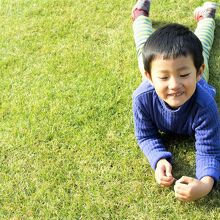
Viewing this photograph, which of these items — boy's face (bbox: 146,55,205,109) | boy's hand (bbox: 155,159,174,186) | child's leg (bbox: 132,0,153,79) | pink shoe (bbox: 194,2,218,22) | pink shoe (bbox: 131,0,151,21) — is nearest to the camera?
boy's face (bbox: 146,55,205,109)

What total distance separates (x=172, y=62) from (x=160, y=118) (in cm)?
46

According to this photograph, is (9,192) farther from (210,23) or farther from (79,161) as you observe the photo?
(210,23)

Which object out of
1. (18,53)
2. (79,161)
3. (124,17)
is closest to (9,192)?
(79,161)

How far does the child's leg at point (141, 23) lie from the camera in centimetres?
318

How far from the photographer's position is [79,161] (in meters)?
2.47

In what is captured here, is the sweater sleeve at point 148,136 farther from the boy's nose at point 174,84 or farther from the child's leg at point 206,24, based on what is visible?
the child's leg at point 206,24

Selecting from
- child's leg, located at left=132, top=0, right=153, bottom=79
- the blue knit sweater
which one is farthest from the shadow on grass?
child's leg, located at left=132, top=0, right=153, bottom=79

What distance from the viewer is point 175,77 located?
2.10 metres

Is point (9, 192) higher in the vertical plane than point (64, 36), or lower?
lower

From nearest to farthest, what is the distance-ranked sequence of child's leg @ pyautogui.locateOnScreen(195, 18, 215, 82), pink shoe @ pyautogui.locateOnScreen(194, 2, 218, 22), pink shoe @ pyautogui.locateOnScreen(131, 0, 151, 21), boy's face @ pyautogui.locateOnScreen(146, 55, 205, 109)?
boy's face @ pyautogui.locateOnScreen(146, 55, 205, 109) → child's leg @ pyautogui.locateOnScreen(195, 18, 215, 82) → pink shoe @ pyautogui.locateOnScreen(194, 2, 218, 22) → pink shoe @ pyautogui.locateOnScreen(131, 0, 151, 21)

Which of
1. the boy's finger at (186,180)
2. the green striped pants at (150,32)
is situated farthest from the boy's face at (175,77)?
the green striped pants at (150,32)

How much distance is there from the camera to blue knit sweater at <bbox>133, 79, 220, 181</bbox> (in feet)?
7.43

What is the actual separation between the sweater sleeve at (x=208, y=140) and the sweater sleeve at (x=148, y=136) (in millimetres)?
169

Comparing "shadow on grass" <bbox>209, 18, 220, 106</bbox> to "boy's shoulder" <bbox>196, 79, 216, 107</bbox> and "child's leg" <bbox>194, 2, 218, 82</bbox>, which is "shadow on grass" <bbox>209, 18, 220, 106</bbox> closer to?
"child's leg" <bbox>194, 2, 218, 82</bbox>
